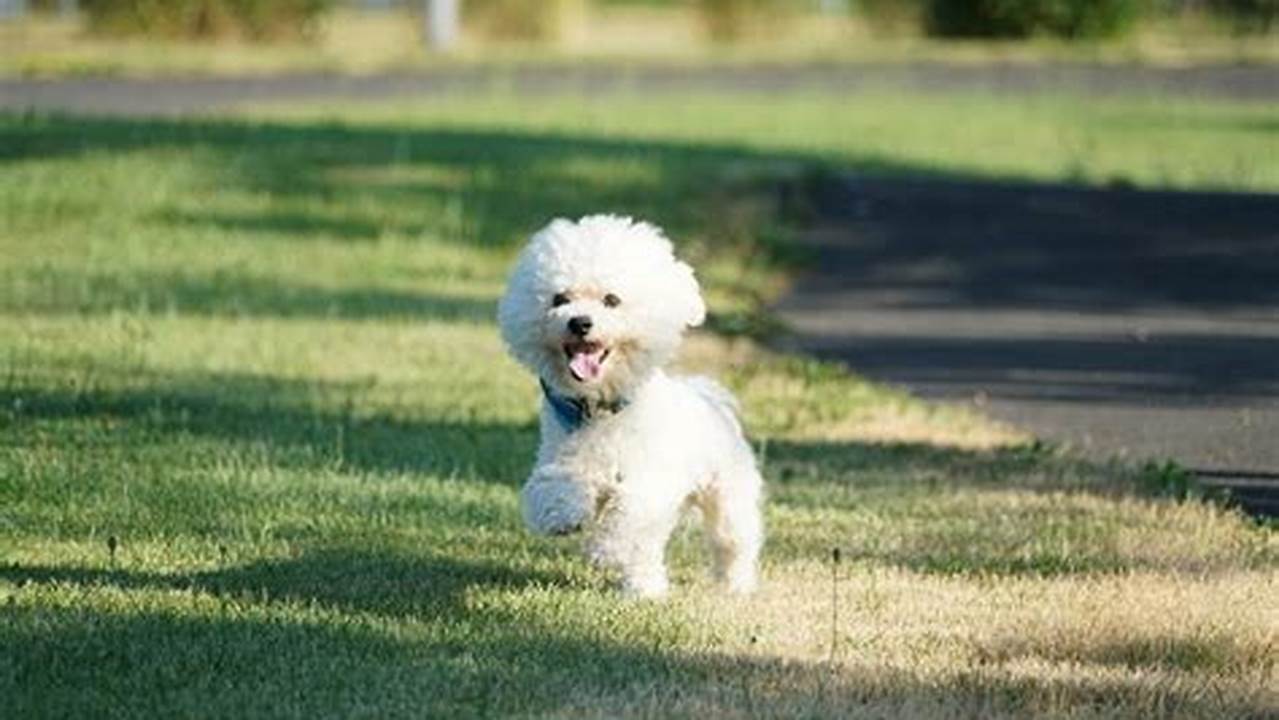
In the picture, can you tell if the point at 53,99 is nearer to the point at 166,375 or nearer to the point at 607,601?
the point at 166,375

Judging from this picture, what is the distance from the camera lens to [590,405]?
9852 millimetres

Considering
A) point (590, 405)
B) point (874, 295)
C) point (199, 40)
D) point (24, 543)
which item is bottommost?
point (199, 40)

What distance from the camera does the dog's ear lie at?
9.89 m

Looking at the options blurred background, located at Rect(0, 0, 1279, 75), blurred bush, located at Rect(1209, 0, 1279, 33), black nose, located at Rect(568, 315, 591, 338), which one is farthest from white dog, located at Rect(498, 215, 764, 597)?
blurred bush, located at Rect(1209, 0, 1279, 33)

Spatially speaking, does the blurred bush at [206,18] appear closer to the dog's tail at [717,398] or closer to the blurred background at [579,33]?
the blurred background at [579,33]

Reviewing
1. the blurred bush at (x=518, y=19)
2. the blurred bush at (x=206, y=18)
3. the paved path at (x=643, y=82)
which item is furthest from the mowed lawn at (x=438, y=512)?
the blurred bush at (x=518, y=19)

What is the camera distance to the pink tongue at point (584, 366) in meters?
9.70

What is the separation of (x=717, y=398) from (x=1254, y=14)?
47.6 m

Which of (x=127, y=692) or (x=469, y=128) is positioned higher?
(x=127, y=692)

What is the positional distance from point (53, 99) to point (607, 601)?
27188 millimetres

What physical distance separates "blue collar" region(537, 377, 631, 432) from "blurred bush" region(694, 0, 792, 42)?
1813 inches

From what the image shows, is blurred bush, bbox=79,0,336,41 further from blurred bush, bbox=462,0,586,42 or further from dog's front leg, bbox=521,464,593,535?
dog's front leg, bbox=521,464,593,535

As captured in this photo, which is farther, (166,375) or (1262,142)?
(1262,142)

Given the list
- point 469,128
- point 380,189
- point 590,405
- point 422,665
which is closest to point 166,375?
point 590,405
